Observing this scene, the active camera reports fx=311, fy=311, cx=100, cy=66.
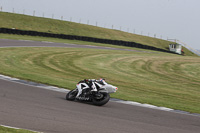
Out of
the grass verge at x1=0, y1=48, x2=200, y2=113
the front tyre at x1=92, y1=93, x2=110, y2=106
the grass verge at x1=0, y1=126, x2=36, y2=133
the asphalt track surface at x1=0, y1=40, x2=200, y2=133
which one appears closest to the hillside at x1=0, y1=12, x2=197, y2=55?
the grass verge at x1=0, y1=48, x2=200, y2=113

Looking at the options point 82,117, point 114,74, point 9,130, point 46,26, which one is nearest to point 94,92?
point 82,117

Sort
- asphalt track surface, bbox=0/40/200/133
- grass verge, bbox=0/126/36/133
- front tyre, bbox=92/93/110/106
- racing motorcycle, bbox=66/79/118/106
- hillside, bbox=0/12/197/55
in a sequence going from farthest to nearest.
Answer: hillside, bbox=0/12/197/55
racing motorcycle, bbox=66/79/118/106
front tyre, bbox=92/93/110/106
asphalt track surface, bbox=0/40/200/133
grass verge, bbox=0/126/36/133

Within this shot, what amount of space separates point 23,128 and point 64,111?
2527 millimetres

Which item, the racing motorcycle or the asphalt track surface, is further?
the racing motorcycle

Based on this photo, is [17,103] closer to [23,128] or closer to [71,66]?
[23,128]

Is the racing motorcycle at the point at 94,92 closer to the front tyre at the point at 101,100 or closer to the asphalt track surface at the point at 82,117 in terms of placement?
the front tyre at the point at 101,100

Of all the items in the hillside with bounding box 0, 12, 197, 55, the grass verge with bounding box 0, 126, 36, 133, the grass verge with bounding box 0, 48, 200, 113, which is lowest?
the grass verge with bounding box 0, 48, 200, 113

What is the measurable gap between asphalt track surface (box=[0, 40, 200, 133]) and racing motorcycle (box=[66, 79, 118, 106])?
32 centimetres

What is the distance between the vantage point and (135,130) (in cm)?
778

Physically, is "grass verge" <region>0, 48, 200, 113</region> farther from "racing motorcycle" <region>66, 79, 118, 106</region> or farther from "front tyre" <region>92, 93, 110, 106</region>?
"front tyre" <region>92, 93, 110, 106</region>

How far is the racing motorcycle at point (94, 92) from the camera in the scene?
11375 millimetres

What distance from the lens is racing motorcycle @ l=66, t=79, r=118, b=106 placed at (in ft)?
37.3

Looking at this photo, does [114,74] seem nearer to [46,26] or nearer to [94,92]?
[94,92]

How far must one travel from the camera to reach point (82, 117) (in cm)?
868
